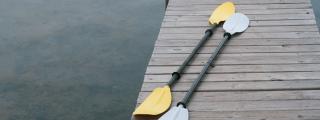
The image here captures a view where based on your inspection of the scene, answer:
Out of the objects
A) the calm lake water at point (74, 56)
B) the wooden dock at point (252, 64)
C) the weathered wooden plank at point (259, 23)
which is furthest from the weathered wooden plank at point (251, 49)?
the calm lake water at point (74, 56)

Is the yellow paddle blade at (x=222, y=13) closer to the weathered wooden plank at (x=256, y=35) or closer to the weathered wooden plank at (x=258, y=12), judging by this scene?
the weathered wooden plank at (x=258, y=12)

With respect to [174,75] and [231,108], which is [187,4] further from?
[231,108]

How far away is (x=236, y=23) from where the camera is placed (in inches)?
149

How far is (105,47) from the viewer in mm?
5953

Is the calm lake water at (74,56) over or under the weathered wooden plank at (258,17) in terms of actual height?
under

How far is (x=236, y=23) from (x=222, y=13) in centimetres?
36

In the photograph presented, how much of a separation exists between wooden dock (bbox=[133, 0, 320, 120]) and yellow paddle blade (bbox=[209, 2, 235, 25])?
10 centimetres

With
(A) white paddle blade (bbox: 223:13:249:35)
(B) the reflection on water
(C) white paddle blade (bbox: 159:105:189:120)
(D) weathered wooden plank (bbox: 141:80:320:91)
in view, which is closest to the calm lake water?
(B) the reflection on water

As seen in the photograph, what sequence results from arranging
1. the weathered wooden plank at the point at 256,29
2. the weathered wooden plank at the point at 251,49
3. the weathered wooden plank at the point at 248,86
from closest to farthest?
1. the weathered wooden plank at the point at 248,86
2. the weathered wooden plank at the point at 251,49
3. the weathered wooden plank at the point at 256,29

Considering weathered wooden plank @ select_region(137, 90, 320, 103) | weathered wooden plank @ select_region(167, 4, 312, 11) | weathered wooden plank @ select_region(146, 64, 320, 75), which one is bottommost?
weathered wooden plank @ select_region(167, 4, 312, 11)

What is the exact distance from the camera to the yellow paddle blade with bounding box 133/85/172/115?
2566 millimetres

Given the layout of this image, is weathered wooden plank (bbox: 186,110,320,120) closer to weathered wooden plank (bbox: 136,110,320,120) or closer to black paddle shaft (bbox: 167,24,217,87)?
weathered wooden plank (bbox: 136,110,320,120)

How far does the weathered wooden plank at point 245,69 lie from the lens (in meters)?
3.10

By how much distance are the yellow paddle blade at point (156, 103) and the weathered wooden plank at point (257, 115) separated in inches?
1.4
